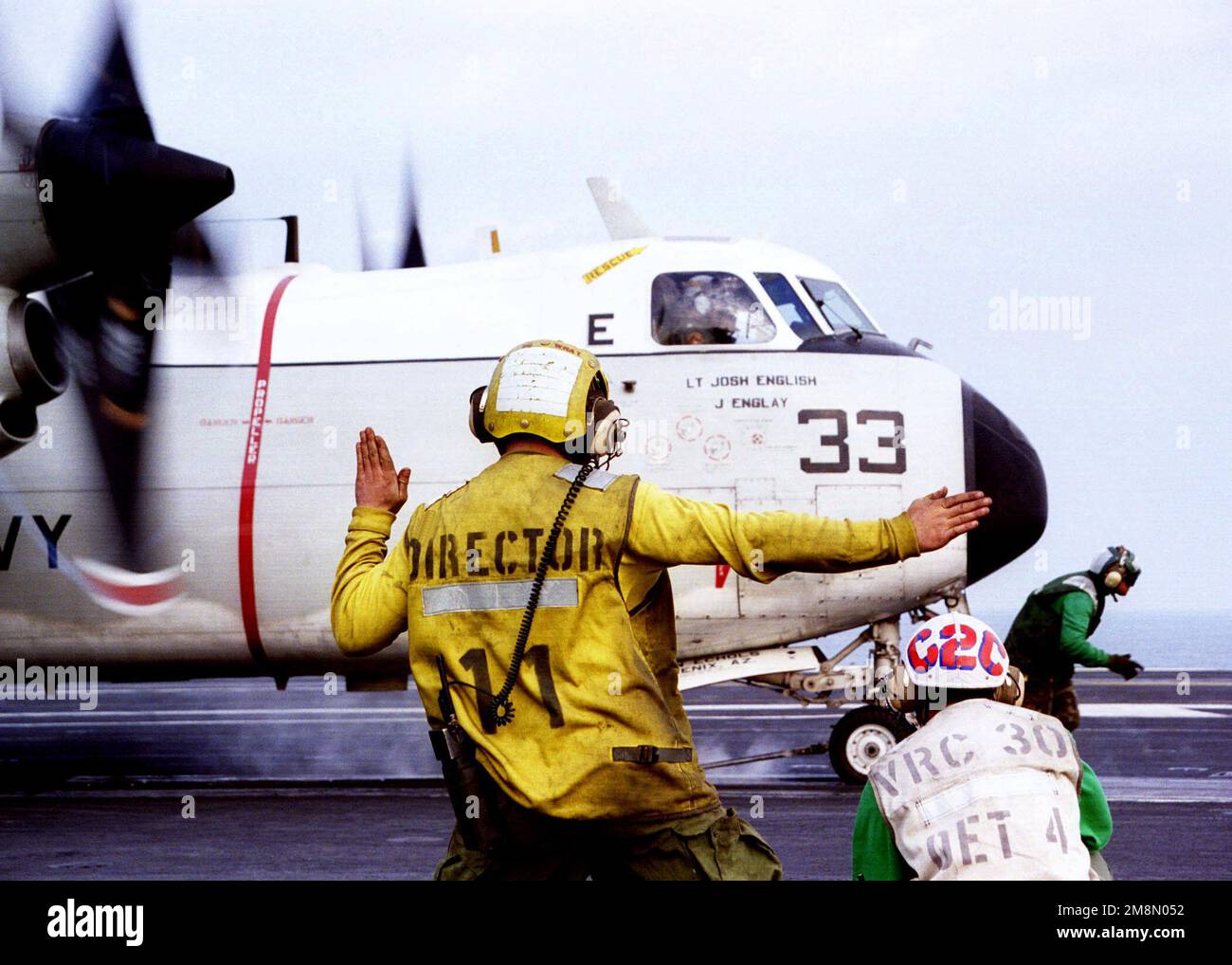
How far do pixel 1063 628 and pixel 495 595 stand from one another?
28.7 ft

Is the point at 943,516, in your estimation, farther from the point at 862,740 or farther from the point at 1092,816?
the point at 862,740

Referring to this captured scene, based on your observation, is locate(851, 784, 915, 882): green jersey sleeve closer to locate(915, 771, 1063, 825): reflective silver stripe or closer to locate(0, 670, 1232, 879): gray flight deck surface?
locate(915, 771, 1063, 825): reflective silver stripe

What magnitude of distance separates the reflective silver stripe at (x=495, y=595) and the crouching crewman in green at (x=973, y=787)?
881 mm

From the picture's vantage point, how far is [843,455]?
10.7 m

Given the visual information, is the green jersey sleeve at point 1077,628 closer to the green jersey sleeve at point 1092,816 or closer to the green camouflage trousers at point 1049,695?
the green camouflage trousers at point 1049,695

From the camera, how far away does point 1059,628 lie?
11938 millimetres

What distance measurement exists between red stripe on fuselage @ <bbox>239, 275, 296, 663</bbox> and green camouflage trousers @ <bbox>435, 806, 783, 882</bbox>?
7598 mm

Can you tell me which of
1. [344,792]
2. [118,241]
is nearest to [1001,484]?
[344,792]

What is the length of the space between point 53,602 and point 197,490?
1458 mm

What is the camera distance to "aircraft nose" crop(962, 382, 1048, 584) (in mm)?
10805

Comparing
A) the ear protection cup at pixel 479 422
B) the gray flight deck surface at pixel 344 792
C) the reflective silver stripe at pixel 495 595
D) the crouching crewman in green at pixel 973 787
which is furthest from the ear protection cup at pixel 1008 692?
the gray flight deck surface at pixel 344 792

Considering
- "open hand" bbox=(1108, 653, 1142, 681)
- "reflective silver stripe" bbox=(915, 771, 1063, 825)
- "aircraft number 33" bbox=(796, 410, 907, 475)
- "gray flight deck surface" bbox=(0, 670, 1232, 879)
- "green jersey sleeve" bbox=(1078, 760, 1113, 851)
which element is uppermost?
"aircraft number 33" bbox=(796, 410, 907, 475)

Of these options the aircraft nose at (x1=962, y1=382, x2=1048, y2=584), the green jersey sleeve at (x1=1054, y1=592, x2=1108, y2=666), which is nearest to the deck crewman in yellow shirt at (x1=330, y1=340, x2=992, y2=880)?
the aircraft nose at (x1=962, y1=382, x2=1048, y2=584)

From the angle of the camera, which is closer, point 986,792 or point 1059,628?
point 986,792
